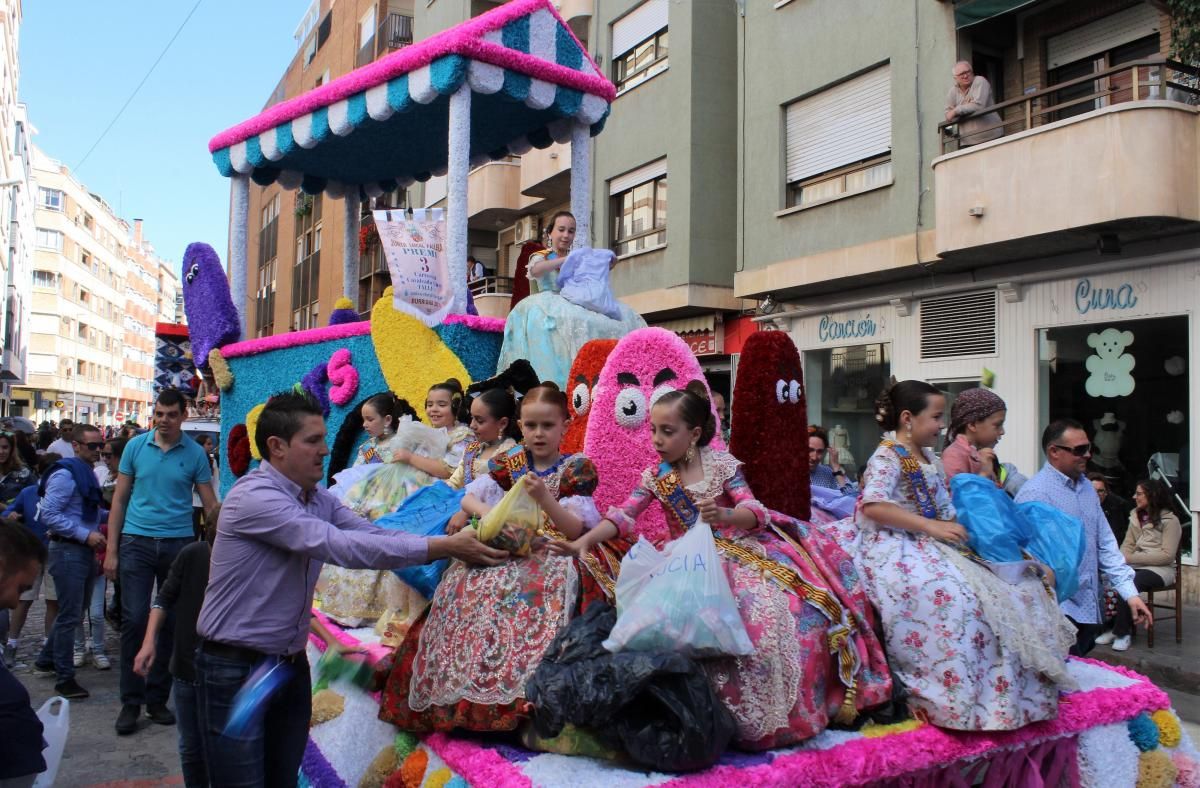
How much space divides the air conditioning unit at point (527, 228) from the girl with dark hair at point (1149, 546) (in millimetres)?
14635

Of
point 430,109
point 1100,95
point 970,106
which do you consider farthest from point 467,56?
Result: point 970,106

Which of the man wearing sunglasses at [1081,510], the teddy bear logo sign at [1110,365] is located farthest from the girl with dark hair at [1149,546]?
the man wearing sunglasses at [1081,510]

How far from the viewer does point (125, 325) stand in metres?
83.3

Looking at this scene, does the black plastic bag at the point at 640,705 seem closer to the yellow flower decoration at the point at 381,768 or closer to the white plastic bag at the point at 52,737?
the yellow flower decoration at the point at 381,768

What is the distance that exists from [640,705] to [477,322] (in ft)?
12.0

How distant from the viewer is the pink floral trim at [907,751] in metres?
3.16

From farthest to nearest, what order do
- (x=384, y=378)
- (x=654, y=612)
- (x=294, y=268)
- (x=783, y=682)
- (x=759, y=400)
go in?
(x=294, y=268) < (x=384, y=378) < (x=759, y=400) < (x=783, y=682) < (x=654, y=612)

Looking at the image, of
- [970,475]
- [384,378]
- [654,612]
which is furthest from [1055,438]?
[384,378]

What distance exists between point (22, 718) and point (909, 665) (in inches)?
117

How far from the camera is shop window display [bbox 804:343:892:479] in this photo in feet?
45.1

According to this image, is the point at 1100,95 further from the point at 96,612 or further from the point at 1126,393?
the point at 96,612

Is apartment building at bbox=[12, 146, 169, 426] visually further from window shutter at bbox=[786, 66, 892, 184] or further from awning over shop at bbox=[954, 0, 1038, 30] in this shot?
awning over shop at bbox=[954, 0, 1038, 30]

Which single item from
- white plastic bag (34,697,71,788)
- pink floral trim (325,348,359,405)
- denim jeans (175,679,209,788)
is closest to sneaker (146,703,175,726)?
denim jeans (175,679,209,788)

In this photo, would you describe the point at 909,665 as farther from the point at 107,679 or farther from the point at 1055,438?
the point at 107,679
